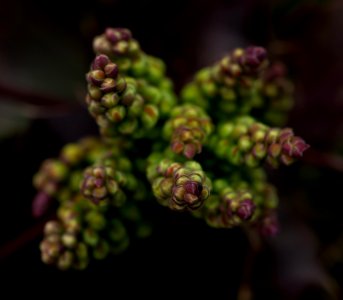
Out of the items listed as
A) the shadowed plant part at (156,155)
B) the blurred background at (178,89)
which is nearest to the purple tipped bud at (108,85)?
the shadowed plant part at (156,155)

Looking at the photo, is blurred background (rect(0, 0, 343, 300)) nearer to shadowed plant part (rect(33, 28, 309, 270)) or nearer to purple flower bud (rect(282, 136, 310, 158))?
shadowed plant part (rect(33, 28, 309, 270))

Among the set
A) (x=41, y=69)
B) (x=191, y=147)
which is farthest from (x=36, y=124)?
(x=191, y=147)

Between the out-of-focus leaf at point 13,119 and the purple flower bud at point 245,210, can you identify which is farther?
the out-of-focus leaf at point 13,119

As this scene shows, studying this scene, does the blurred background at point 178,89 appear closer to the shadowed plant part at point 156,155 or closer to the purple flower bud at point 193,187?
the shadowed plant part at point 156,155

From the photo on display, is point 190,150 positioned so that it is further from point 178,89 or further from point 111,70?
point 178,89

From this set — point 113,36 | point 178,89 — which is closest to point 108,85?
point 113,36

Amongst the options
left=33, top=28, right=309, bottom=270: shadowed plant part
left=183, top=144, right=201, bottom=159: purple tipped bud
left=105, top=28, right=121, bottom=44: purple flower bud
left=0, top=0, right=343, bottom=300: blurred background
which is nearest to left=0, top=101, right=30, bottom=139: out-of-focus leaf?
left=0, top=0, right=343, bottom=300: blurred background

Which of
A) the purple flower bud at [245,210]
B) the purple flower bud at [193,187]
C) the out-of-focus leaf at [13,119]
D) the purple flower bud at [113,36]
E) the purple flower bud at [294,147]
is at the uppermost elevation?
the purple flower bud at [113,36]

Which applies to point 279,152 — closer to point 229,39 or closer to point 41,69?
point 229,39
